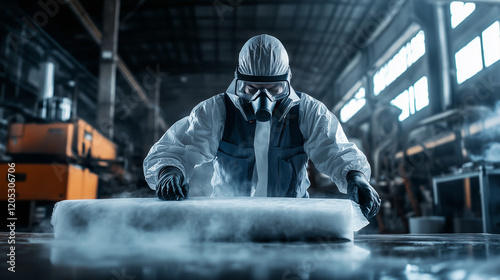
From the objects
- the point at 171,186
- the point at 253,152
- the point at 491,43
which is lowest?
the point at 171,186

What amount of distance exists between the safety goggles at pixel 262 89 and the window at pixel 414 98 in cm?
477

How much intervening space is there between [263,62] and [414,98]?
5552mm

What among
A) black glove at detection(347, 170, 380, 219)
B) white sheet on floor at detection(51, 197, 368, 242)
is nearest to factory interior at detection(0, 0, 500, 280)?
white sheet on floor at detection(51, 197, 368, 242)

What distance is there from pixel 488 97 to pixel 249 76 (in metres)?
4.02

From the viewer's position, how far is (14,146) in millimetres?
3596

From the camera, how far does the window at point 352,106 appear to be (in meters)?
8.52

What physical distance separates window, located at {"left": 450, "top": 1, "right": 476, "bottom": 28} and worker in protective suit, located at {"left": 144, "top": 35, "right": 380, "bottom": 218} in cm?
423

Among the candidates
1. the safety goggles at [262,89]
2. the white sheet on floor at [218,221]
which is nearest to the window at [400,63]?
the safety goggles at [262,89]

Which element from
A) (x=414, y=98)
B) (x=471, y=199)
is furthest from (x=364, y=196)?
(x=414, y=98)

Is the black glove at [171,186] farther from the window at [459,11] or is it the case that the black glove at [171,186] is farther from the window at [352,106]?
the window at [352,106]

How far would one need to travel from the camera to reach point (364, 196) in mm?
1343

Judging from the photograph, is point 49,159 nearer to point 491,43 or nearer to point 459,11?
point 491,43

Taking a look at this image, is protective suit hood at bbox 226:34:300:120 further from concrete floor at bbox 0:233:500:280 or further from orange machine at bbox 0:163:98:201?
orange machine at bbox 0:163:98:201

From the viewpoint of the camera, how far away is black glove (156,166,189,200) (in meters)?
1.20
